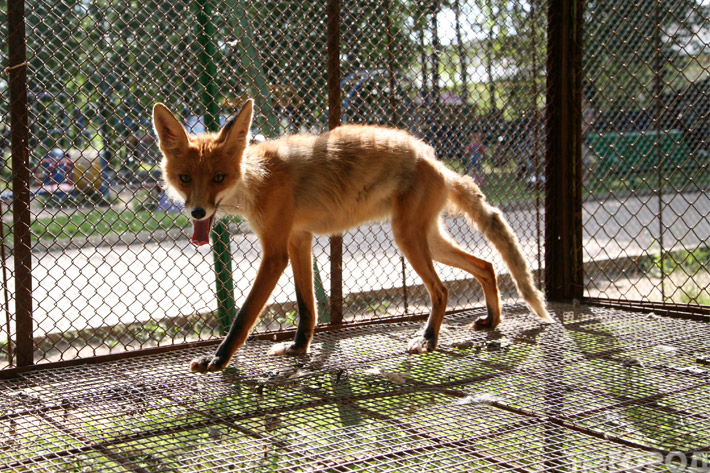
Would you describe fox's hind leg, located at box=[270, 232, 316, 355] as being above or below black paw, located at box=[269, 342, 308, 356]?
above

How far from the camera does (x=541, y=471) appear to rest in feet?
7.66

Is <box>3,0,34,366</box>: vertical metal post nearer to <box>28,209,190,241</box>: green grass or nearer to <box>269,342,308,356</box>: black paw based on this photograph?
<box>28,209,190,241</box>: green grass

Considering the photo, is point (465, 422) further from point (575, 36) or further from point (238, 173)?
point (575, 36)

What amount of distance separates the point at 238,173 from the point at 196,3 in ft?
4.33

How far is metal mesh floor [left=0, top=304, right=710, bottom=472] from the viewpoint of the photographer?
2510 millimetres

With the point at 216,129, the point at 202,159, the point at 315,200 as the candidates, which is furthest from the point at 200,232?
the point at 216,129

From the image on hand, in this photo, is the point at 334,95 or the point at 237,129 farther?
the point at 334,95

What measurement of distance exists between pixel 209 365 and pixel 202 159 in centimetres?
108

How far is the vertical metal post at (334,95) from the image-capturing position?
4492 mm

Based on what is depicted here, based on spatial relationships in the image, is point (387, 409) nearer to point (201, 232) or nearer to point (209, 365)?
point (209, 365)

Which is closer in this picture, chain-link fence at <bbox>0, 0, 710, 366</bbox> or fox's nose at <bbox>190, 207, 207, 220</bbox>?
fox's nose at <bbox>190, 207, 207, 220</bbox>

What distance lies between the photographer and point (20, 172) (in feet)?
11.9

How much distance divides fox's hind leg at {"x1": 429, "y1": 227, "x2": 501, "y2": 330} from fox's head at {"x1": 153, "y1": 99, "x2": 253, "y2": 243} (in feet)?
4.97

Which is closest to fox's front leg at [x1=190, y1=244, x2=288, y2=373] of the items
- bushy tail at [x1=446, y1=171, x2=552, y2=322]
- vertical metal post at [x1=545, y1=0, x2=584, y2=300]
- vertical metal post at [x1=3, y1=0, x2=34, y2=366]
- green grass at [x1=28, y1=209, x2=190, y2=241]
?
green grass at [x1=28, y1=209, x2=190, y2=241]
